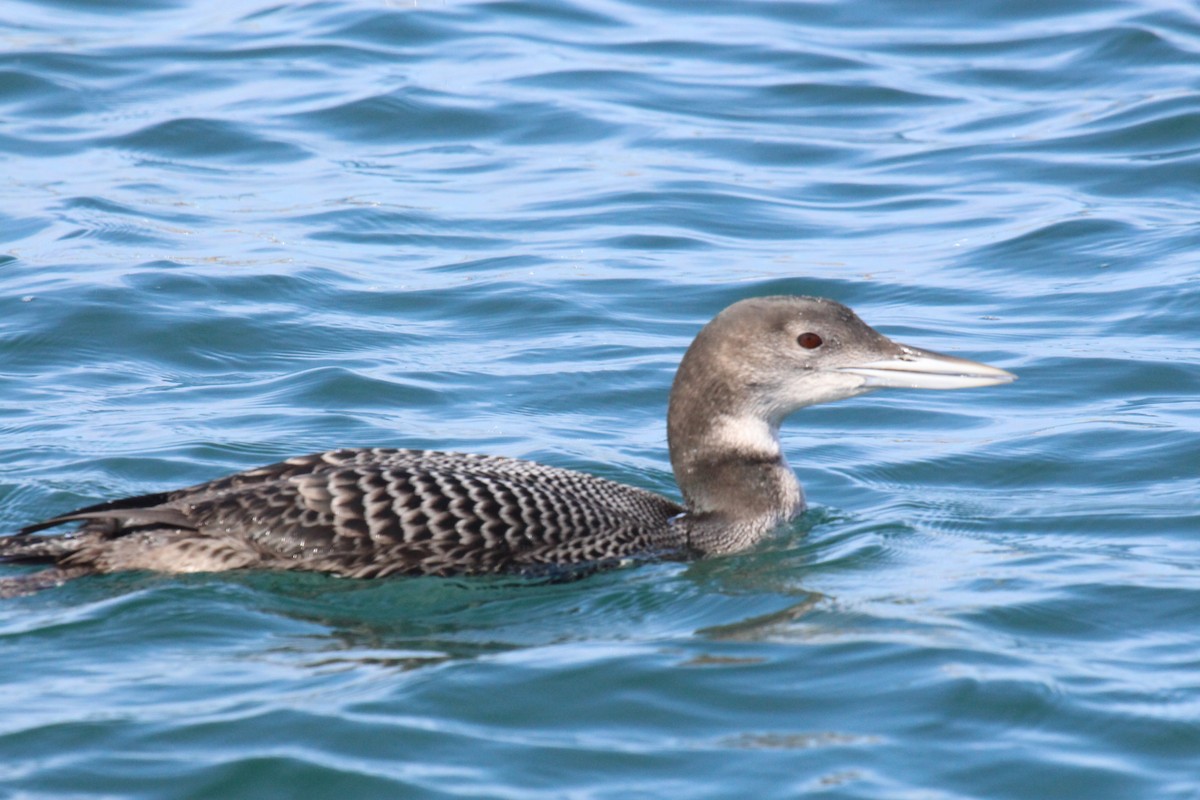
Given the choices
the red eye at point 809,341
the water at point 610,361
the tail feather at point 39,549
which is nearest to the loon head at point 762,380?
the red eye at point 809,341

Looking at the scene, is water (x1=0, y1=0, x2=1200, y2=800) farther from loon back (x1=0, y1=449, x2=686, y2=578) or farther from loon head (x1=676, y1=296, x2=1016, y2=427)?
loon head (x1=676, y1=296, x2=1016, y2=427)

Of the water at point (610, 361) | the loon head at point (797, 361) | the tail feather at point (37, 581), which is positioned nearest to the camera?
the water at point (610, 361)

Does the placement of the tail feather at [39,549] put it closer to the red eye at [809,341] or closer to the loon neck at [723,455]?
the loon neck at [723,455]

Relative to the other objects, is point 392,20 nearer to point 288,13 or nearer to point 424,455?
point 288,13

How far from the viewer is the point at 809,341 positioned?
6.45 m

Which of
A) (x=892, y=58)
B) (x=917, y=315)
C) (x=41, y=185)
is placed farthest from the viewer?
(x=892, y=58)

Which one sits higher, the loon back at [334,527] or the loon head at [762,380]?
the loon head at [762,380]

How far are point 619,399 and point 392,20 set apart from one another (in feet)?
24.0

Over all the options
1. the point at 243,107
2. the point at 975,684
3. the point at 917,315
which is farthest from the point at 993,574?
the point at 243,107

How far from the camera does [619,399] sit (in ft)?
27.3

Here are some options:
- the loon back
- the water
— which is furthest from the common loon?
the water

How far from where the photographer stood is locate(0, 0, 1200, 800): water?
15.8 feet

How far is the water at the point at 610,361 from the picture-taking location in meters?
4.82

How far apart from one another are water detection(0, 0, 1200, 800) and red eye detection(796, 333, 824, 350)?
67 cm
